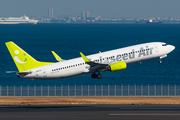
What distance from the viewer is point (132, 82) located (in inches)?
5684

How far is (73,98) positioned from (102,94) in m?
10.5

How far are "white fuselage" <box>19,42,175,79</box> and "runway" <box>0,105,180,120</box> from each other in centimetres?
720

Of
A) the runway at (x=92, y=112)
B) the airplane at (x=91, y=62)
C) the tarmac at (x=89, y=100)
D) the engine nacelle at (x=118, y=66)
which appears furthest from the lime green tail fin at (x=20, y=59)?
the engine nacelle at (x=118, y=66)

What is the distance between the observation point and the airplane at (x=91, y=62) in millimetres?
80250

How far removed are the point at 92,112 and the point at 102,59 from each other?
12.1 m

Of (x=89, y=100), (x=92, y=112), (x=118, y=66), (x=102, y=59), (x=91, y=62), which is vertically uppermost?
(x=102, y=59)

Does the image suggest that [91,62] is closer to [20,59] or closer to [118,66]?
[118,66]

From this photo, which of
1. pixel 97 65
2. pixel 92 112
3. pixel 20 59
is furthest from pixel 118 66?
pixel 20 59

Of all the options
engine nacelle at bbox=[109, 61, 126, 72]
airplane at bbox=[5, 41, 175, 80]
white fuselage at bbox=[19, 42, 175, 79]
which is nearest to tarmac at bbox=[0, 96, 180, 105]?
airplane at bbox=[5, 41, 175, 80]

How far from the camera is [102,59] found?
8088cm

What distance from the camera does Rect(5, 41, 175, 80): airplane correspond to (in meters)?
80.2

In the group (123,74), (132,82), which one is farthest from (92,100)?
(123,74)

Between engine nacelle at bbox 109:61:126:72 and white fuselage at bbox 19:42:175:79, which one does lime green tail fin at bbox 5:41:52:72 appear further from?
engine nacelle at bbox 109:61:126:72

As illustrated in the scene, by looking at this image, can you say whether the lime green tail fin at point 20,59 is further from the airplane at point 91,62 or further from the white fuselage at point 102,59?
the white fuselage at point 102,59
